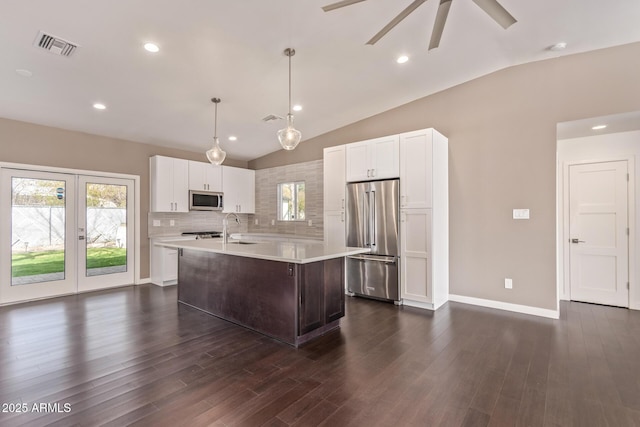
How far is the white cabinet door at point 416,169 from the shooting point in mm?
4023

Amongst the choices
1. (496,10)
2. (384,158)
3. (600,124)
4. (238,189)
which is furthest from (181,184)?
(600,124)

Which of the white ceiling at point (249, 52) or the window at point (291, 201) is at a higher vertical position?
the white ceiling at point (249, 52)

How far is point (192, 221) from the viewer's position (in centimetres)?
636

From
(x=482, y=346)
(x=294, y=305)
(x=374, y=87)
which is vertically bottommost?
(x=482, y=346)

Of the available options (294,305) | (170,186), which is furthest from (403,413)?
(170,186)

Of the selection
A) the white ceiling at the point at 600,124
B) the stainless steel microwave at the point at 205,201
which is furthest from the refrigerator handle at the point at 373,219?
the stainless steel microwave at the point at 205,201

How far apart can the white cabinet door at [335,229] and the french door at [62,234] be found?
3574 millimetres

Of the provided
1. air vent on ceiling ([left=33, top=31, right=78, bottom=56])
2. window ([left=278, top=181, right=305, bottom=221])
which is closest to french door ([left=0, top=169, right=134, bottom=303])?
air vent on ceiling ([left=33, top=31, right=78, bottom=56])

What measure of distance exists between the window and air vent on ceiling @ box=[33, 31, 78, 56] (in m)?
4.08

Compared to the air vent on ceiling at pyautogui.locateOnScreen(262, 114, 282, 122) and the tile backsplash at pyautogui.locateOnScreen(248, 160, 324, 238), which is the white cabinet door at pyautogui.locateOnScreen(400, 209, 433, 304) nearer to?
the tile backsplash at pyautogui.locateOnScreen(248, 160, 324, 238)

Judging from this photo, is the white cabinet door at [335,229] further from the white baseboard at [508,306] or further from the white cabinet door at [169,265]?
the white cabinet door at [169,265]

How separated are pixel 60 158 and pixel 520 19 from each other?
21.1 ft

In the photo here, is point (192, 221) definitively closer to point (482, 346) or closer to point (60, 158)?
point (60, 158)

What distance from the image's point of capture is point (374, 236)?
447 cm
